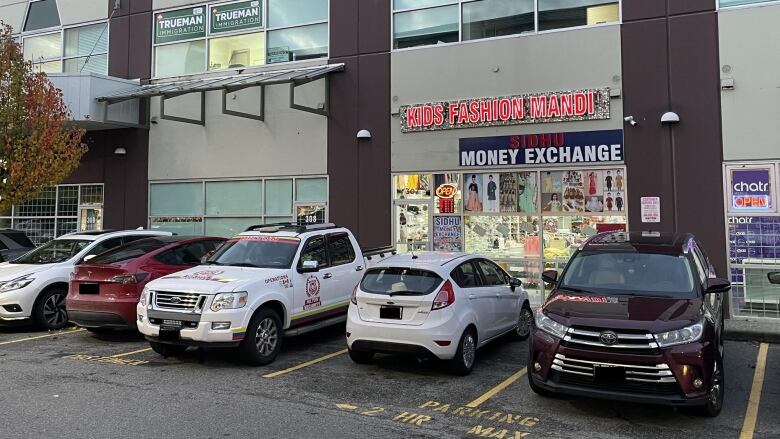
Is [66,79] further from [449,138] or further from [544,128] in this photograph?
[544,128]

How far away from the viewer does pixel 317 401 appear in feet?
20.4

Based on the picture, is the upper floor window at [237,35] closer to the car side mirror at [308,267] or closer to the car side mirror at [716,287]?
the car side mirror at [308,267]

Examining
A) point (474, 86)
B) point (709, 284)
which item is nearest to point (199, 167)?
point (474, 86)

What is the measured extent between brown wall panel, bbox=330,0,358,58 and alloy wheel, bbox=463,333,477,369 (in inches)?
361

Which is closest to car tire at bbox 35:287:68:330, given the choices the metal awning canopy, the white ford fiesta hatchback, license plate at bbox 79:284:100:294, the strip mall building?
license plate at bbox 79:284:100:294

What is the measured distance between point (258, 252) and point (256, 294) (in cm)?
127

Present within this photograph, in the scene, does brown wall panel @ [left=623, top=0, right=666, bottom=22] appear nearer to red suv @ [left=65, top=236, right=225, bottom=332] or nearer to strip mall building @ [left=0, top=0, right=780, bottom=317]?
strip mall building @ [left=0, top=0, right=780, bottom=317]

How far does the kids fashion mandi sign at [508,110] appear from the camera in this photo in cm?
1213

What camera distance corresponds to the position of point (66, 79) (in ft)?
49.9

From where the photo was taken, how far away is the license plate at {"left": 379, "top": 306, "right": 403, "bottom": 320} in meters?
7.20

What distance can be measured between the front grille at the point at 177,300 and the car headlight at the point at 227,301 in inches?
8.7

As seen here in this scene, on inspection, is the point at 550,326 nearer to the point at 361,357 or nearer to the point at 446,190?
the point at 361,357

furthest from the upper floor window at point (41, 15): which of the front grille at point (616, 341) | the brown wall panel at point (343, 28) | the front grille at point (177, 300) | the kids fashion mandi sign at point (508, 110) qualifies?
the front grille at point (616, 341)

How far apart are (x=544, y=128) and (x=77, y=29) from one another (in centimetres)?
1448
